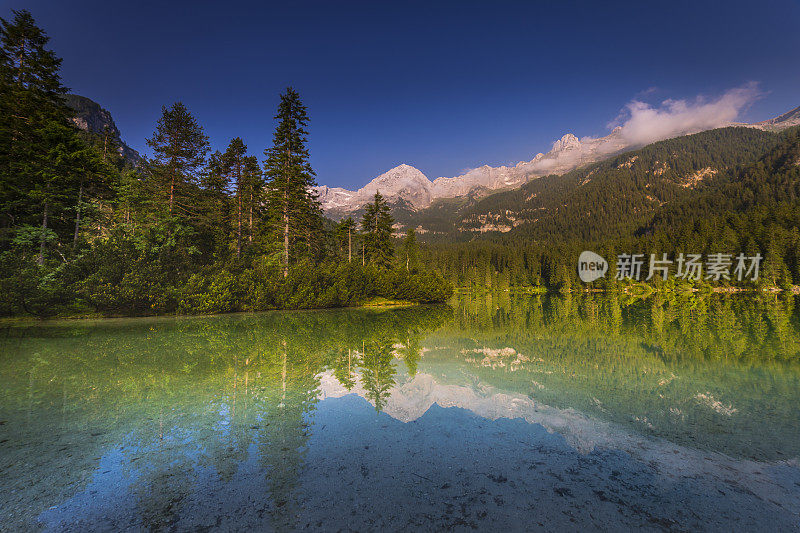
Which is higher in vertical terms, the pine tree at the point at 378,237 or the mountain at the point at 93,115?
the mountain at the point at 93,115

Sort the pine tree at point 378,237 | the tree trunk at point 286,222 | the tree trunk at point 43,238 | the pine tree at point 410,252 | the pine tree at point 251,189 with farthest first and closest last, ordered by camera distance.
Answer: the pine tree at point 410,252 < the pine tree at point 378,237 < the pine tree at point 251,189 < the tree trunk at point 286,222 < the tree trunk at point 43,238

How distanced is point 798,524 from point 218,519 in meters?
6.00

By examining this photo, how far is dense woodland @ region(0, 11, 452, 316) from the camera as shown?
21109mm

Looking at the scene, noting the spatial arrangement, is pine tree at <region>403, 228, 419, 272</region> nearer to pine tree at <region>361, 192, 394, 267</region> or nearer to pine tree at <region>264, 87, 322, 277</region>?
pine tree at <region>361, 192, 394, 267</region>

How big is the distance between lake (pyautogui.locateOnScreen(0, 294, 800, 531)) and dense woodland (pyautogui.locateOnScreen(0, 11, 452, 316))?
11574 millimetres

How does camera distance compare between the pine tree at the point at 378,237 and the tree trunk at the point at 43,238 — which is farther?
the pine tree at the point at 378,237

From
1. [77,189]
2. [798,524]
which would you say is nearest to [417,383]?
[798,524]

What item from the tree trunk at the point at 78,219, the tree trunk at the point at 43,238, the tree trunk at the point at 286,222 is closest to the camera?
the tree trunk at the point at 43,238

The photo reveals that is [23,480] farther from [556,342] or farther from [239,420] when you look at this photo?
[556,342]

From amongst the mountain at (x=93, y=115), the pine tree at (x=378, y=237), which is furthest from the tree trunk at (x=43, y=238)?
the mountain at (x=93, y=115)

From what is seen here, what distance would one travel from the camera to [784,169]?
15262 centimetres

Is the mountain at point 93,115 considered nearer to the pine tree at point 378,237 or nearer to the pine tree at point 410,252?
the pine tree at point 410,252

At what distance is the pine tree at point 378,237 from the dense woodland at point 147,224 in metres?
9.73

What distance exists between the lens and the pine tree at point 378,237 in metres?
47.4
